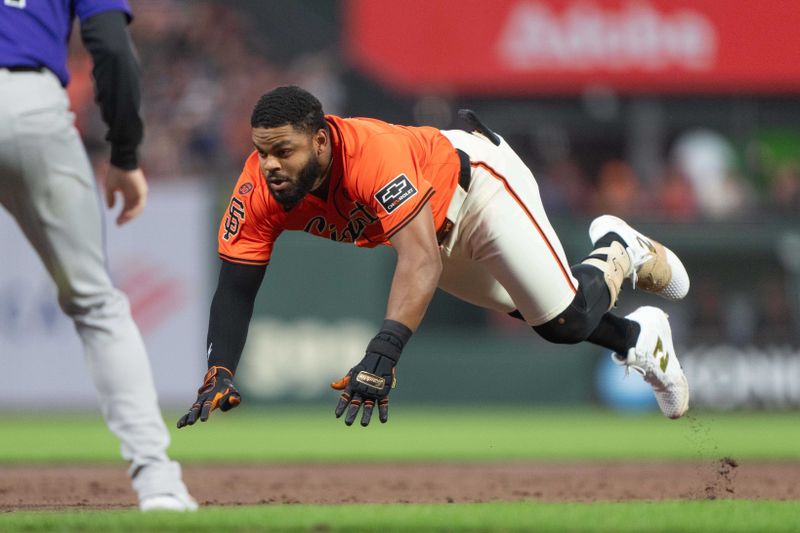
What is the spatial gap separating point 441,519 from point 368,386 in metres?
0.57

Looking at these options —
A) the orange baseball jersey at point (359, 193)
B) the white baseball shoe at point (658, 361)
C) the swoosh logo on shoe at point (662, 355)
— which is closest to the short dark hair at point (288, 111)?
the orange baseball jersey at point (359, 193)

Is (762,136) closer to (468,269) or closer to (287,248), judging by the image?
(287,248)

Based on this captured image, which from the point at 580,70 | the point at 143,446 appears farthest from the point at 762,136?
the point at 143,446

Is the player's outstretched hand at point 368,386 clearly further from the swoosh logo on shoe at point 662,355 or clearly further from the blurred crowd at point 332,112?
the blurred crowd at point 332,112

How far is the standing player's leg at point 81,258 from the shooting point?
3.66 metres

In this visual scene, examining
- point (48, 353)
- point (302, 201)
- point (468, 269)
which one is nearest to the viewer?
point (302, 201)

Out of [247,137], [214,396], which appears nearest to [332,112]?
[247,137]

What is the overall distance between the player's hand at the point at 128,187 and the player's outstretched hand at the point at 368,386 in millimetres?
885

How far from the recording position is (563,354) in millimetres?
11867

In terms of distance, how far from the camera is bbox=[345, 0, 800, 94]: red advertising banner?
14039 mm

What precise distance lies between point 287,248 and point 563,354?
278 centimetres

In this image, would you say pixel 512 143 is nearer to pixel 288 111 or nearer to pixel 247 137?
pixel 247 137

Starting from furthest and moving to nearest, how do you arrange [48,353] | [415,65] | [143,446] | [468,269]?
1. [415,65]
2. [48,353]
3. [468,269]
4. [143,446]

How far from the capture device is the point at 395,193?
14.7ft
